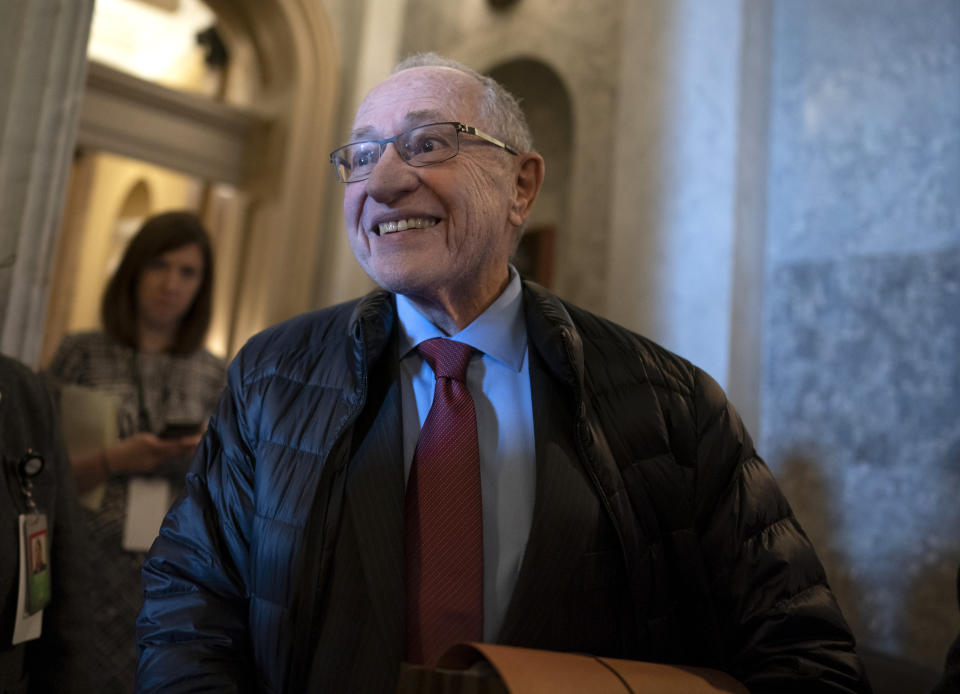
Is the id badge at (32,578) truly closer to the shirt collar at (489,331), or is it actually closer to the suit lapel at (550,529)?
the shirt collar at (489,331)

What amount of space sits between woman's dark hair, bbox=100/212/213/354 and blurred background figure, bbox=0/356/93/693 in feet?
3.89

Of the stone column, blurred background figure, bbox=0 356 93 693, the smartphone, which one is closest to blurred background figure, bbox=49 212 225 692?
the smartphone

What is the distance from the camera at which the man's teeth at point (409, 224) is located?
1638mm

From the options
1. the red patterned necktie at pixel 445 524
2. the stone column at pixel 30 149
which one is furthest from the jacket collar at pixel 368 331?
the stone column at pixel 30 149

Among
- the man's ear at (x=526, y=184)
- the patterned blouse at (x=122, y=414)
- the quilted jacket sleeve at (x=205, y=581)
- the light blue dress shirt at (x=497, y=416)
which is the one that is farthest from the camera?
the patterned blouse at (x=122, y=414)

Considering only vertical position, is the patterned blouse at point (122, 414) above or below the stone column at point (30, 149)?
below

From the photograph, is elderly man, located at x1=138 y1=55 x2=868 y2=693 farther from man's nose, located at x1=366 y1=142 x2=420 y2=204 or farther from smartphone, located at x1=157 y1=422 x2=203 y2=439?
smartphone, located at x1=157 y1=422 x2=203 y2=439

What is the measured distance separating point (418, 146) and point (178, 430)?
145cm

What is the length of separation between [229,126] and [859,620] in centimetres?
524

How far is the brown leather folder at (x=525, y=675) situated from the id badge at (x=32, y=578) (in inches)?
37.3

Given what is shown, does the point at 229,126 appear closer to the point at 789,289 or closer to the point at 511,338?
the point at 789,289

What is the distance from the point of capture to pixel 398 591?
139cm

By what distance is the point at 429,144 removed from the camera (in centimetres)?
167

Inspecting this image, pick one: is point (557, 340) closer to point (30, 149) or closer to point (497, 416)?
point (497, 416)
